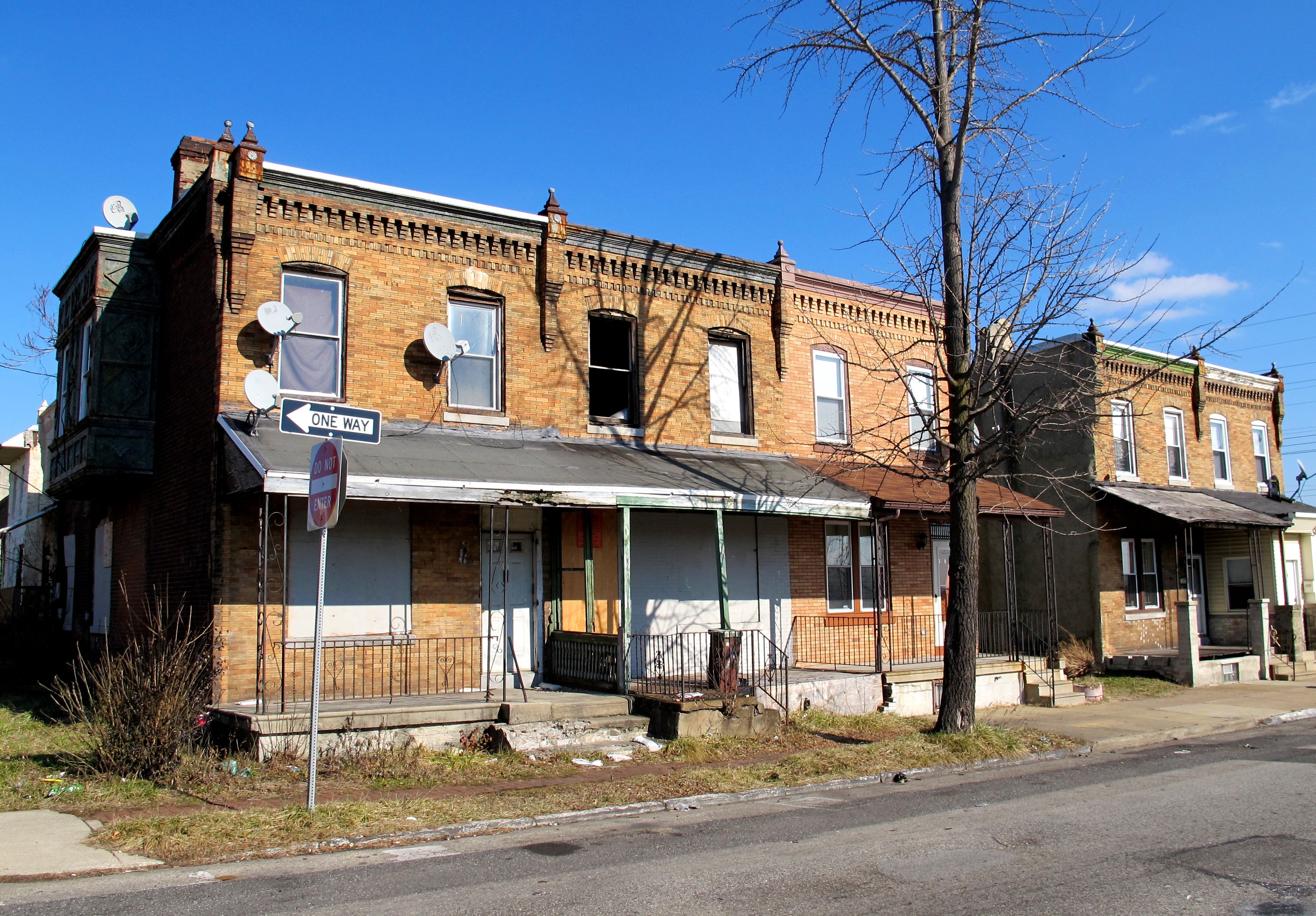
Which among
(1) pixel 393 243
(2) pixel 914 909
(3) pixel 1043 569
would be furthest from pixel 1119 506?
(2) pixel 914 909

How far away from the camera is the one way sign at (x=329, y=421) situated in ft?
26.4

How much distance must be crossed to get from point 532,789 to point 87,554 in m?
11.8

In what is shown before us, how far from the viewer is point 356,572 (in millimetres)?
13148

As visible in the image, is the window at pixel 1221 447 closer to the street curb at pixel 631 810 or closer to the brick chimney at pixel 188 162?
the street curb at pixel 631 810

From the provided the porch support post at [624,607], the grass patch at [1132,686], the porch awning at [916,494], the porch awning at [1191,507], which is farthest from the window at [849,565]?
the porch awning at [1191,507]

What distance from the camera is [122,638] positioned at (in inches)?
601

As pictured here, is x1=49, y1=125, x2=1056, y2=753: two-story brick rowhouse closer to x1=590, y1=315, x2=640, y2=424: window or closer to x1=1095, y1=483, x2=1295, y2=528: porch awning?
x1=590, y1=315, x2=640, y2=424: window

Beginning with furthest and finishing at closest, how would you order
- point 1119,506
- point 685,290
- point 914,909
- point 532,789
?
point 1119,506 < point 685,290 < point 532,789 < point 914,909

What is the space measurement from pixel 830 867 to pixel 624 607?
251 inches

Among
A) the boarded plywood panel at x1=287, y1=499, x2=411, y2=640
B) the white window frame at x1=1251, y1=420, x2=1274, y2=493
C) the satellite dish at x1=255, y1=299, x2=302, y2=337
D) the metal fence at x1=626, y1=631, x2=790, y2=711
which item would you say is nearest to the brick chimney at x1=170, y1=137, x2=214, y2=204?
the satellite dish at x1=255, y1=299, x2=302, y2=337

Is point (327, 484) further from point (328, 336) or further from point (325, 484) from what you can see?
point (328, 336)

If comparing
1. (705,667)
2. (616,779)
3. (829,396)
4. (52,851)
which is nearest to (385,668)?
(616,779)

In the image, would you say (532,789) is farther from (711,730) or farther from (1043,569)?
(1043,569)

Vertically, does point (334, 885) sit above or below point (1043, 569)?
below
